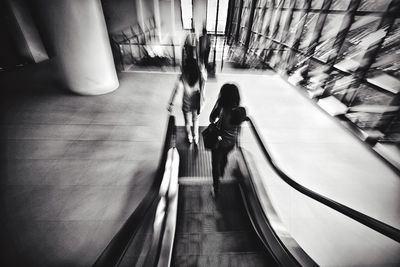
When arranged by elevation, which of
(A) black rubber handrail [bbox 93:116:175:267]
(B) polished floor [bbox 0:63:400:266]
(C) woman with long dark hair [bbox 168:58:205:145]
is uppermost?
(C) woman with long dark hair [bbox 168:58:205:145]

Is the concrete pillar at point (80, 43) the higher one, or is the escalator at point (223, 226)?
the concrete pillar at point (80, 43)

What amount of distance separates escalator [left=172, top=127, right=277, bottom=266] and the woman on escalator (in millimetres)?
754

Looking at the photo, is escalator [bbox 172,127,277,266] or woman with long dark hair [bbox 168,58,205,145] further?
woman with long dark hair [bbox 168,58,205,145]

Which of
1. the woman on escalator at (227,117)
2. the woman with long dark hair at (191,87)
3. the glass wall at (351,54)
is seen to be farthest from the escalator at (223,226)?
the glass wall at (351,54)

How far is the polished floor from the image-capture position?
2.89 m

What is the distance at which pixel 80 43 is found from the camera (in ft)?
19.1

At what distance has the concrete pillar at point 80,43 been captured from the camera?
5.38m

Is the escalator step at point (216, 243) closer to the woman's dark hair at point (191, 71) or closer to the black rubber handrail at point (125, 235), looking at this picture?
the black rubber handrail at point (125, 235)

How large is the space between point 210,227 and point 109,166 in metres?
2.47

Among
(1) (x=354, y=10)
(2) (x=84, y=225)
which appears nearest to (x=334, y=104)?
(1) (x=354, y=10)

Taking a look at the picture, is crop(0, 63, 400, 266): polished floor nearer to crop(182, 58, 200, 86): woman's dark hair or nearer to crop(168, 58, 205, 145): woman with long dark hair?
crop(168, 58, 205, 145): woman with long dark hair

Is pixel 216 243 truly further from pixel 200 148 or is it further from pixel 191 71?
pixel 191 71

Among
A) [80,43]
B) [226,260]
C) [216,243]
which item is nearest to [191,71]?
[216,243]

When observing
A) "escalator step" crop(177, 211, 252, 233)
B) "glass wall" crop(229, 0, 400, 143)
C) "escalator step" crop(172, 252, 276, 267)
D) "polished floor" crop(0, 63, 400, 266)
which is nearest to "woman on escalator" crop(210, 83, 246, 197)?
"escalator step" crop(177, 211, 252, 233)
